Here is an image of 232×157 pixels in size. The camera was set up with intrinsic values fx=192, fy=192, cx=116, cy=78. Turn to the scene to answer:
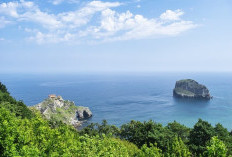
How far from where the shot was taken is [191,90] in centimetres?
16738

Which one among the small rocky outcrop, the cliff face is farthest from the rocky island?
the small rocky outcrop

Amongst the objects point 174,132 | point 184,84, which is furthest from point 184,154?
point 184,84

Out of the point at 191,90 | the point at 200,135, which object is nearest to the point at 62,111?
the point at 200,135

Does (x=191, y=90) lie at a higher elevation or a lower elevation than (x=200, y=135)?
lower

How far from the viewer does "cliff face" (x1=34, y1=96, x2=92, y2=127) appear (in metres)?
91.9

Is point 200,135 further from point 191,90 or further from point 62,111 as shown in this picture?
point 191,90

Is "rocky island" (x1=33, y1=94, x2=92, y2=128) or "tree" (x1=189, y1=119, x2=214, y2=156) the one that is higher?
"tree" (x1=189, y1=119, x2=214, y2=156)

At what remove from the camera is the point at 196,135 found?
120ft

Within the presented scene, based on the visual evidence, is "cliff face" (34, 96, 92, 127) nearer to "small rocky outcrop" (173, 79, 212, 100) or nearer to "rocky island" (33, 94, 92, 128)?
"rocky island" (33, 94, 92, 128)

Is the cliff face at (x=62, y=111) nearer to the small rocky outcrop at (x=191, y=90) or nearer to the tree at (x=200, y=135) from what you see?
the tree at (x=200, y=135)

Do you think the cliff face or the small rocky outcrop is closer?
the cliff face

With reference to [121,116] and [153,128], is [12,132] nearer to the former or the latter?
[153,128]

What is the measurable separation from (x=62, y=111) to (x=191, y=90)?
381 ft

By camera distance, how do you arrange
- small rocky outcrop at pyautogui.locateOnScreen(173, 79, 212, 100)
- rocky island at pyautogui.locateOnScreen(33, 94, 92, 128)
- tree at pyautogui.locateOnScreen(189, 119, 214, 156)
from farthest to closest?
small rocky outcrop at pyautogui.locateOnScreen(173, 79, 212, 100) → rocky island at pyautogui.locateOnScreen(33, 94, 92, 128) → tree at pyautogui.locateOnScreen(189, 119, 214, 156)
